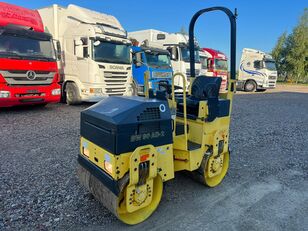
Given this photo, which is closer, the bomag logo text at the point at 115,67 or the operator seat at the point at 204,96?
the operator seat at the point at 204,96

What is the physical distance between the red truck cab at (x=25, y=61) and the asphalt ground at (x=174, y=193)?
196cm

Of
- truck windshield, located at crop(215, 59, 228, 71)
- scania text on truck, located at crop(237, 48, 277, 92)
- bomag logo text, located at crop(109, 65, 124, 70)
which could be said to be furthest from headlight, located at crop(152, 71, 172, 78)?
scania text on truck, located at crop(237, 48, 277, 92)

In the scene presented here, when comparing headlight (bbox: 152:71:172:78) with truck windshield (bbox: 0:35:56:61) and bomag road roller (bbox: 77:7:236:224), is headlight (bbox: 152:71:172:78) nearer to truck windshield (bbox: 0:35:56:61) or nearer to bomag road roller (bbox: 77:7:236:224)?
truck windshield (bbox: 0:35:56:61)

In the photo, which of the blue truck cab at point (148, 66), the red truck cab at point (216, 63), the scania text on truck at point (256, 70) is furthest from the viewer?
the scania text on truck at point (256, 70)

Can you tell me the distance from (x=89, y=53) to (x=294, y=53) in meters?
36.3

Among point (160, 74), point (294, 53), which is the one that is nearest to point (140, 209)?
point (160, 74)

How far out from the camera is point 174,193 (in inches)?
122

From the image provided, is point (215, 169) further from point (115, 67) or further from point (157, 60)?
point (157, 60)

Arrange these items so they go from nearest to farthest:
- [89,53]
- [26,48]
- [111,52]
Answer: [26,48]
[89,53]
[111,52]

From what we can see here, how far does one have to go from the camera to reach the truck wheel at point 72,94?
8.93 m

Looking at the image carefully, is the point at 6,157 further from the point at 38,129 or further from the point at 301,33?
the point at 301,33

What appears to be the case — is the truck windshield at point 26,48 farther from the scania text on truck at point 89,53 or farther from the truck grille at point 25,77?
the scania text on truck at point 89,53

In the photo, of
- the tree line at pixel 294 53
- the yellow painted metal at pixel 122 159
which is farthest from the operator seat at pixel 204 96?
the tree line at pixel 294 53

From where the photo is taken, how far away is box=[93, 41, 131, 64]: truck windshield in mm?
8422
